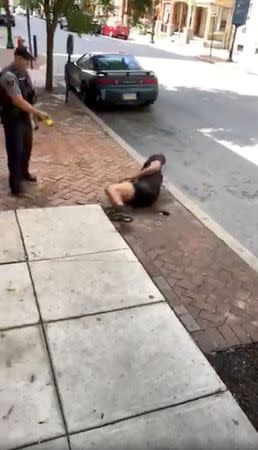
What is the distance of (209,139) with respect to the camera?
29.5 ft

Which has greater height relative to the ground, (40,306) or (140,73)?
(140,73)

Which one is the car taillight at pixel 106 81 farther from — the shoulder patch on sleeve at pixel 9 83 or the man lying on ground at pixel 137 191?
the shoulder patch on sleeve at pixel 9 83

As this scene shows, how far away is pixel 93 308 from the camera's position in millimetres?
3365

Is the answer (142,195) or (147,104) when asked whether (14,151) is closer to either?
(142,195)

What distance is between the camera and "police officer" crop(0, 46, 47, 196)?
179 inches

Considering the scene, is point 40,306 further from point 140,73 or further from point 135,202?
point 140,73

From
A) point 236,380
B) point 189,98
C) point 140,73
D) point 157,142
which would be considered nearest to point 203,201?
point 157,142

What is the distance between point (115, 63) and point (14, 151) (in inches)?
272

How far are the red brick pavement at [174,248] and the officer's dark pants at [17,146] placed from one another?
0.27 meters

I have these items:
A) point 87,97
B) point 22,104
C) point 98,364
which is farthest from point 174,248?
point 87,97

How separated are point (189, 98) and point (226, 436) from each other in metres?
11.9

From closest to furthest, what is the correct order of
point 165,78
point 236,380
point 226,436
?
point 226,436
point 236,380
point 165,78

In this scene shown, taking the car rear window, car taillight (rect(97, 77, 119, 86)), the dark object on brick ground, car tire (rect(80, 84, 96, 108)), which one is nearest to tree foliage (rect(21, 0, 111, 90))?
the car rear window

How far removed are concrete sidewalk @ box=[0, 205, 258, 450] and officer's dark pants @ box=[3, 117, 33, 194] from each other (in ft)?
4.25
